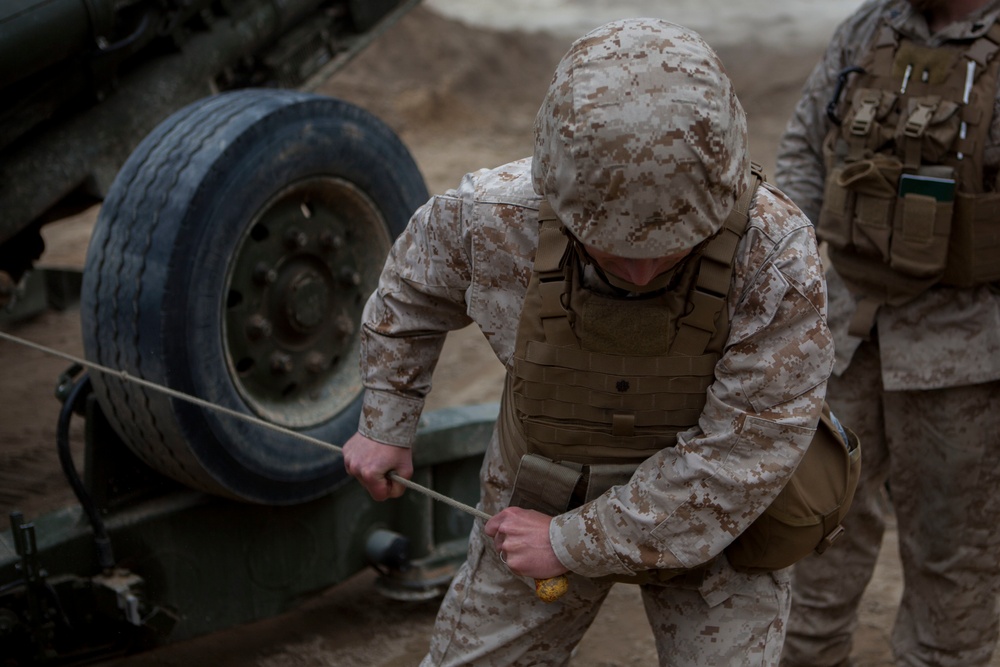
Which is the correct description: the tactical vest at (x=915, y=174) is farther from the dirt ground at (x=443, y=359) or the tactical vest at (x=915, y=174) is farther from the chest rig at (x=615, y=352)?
the dirt ground at (x=443, y=359)

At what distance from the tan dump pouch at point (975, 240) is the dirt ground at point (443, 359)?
4.47 feet

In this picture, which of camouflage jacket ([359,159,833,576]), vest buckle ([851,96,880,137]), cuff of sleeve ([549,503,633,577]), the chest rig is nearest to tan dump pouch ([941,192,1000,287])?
vest buckle ([851,96,880,137])

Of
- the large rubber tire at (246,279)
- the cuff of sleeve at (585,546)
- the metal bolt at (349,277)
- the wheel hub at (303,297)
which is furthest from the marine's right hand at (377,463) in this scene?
the metal bolt at (349,277)

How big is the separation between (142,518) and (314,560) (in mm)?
566

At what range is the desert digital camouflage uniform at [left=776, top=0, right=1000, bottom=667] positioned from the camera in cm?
313

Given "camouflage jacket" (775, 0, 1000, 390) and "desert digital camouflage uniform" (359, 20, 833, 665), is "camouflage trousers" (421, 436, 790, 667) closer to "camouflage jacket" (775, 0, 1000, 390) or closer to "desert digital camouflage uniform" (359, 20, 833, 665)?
"desert digital camouflage uniform" (359, 20, 833, 665)

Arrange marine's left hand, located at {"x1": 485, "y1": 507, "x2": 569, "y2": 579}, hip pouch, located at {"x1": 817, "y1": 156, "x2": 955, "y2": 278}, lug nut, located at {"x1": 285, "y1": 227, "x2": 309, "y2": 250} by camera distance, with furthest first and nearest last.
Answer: lug nut, located at {"x1": 285, "y1": 227, "x2": 309, "y2": 250}, hip pouch, located at {"x1": 817, "y1": 156, "x2": 955, "y2": 278}, marine's left hand, located at {"x1": 485, "y1": 507, "x2": 569, "y2": 579}

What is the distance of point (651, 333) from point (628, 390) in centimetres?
12

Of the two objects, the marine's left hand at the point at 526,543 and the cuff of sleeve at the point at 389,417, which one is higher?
Answer: the cuff of sleeve at the point at 389,417

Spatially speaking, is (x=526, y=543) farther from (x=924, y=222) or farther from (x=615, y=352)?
(x=924, y=222)

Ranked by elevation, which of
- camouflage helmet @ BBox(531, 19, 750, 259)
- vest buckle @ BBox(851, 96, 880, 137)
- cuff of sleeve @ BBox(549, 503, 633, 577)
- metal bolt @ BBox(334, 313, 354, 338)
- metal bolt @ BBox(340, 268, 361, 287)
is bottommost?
metal bolt @ BBox(334, 313, 354, 338)

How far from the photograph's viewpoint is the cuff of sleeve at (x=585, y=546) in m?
2.12

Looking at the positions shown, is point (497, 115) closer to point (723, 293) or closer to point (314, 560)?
point (314, 560)

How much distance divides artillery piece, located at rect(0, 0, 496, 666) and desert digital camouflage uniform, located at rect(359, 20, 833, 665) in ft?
2.46
